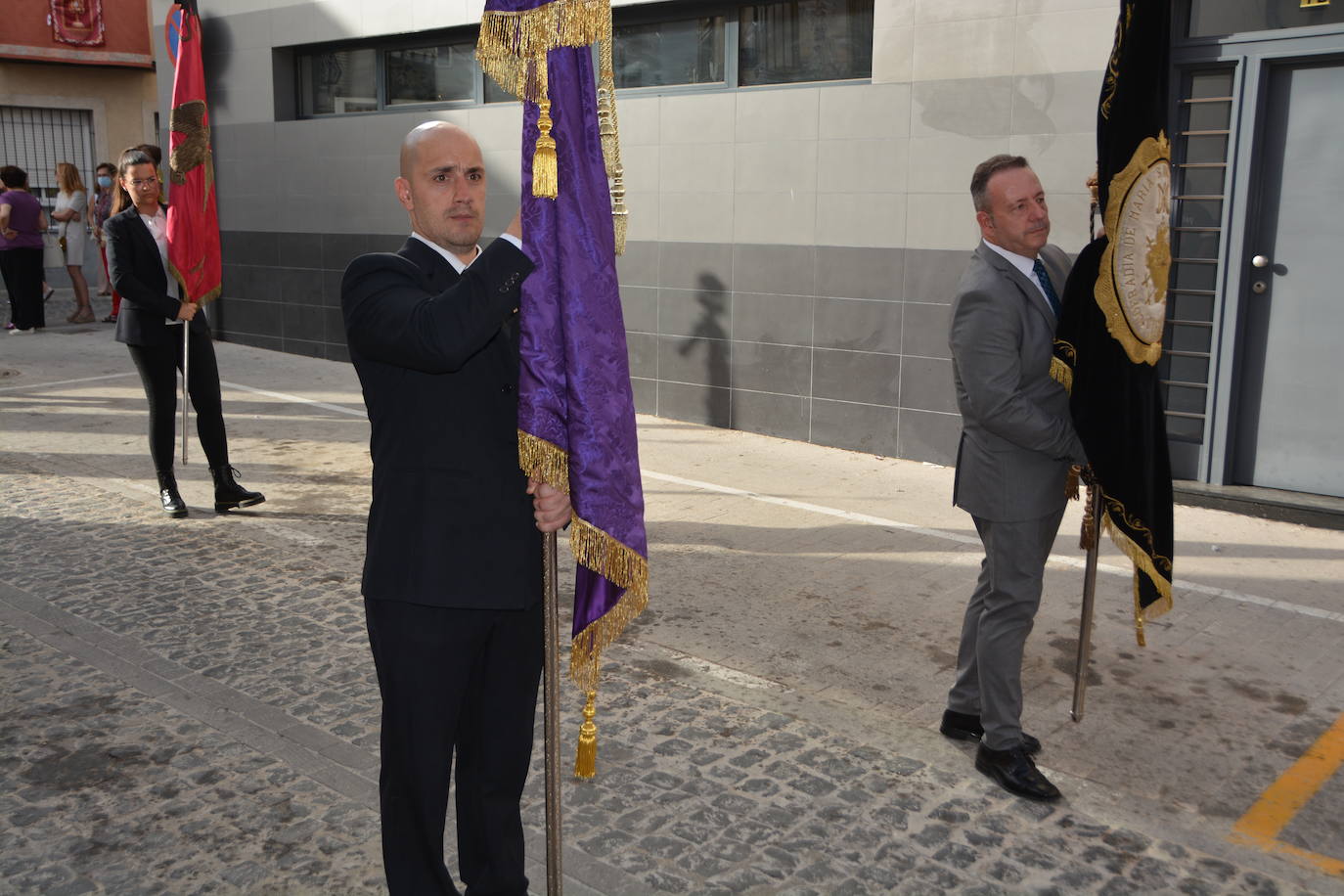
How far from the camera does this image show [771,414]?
31.4 feet

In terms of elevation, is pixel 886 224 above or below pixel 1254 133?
below

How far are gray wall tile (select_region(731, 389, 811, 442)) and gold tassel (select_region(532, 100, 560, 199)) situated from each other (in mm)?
6617

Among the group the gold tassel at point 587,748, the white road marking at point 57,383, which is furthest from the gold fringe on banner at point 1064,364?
the white road marking at point 57,383

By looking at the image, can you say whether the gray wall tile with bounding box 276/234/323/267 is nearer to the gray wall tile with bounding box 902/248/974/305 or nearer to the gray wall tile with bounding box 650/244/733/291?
the gray wall tile with bounding box 650/244/733/291

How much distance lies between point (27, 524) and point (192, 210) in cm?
219

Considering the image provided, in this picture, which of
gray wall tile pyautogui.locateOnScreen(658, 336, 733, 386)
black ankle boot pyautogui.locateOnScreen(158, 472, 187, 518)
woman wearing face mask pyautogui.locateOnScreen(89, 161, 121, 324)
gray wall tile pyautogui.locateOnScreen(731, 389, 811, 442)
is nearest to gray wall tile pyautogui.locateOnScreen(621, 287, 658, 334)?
gray wall tile pyautogui.locateOnScreen(658, 336, 733, 386)

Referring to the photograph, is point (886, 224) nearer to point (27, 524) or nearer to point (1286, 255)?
point (1286, 255)

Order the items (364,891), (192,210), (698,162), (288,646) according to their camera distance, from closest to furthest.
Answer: (364,891), (288,646), (192,210), (698,162)

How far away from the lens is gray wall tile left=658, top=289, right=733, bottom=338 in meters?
9.73

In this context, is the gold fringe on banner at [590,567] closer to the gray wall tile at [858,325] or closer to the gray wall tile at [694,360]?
the gray wall tile at [858,325]

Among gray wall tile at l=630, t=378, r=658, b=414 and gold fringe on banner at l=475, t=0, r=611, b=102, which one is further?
gray wall tile at l=630, t=378, r=658, b=414

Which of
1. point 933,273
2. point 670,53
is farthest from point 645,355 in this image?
point 933,273

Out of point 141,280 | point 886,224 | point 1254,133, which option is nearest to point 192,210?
point 141,280

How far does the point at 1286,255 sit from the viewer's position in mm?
7305
